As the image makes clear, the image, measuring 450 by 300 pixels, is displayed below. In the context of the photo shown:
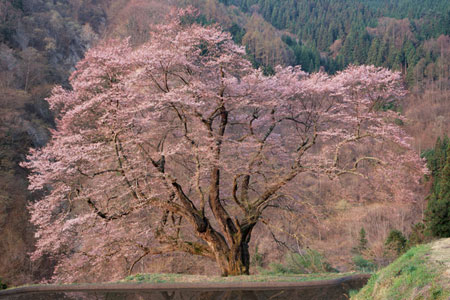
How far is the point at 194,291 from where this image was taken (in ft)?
20.8

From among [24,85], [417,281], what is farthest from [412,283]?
[24,85]

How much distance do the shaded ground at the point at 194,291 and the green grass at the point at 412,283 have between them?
1.40 m

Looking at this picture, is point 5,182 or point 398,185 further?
point 5,182

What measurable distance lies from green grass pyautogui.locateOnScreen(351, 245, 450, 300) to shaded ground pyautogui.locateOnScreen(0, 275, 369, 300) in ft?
4.60

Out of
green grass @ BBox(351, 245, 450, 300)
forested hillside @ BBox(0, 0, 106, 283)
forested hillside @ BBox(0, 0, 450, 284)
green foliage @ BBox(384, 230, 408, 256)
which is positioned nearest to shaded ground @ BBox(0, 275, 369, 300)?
green grass @ BBox(351, 245, 450, 300)

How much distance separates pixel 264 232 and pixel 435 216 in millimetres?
8804

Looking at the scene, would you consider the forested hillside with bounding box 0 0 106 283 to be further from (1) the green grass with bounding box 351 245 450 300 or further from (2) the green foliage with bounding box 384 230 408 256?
(1) the green grass with bounding box 351 245 450 300

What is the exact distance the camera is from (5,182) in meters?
18.8

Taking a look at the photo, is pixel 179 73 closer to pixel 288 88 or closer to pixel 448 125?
pixel 288 88

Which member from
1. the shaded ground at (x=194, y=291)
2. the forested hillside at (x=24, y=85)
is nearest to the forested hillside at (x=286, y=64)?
the forested hillside at (x=24, y=85)

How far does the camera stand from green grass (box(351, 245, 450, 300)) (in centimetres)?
362

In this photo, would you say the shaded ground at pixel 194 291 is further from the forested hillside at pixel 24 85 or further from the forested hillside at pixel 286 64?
the forested hillside at pixel 24 85

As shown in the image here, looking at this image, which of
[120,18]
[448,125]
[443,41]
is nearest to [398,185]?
[448,125]

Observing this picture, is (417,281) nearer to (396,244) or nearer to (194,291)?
(194,291)
